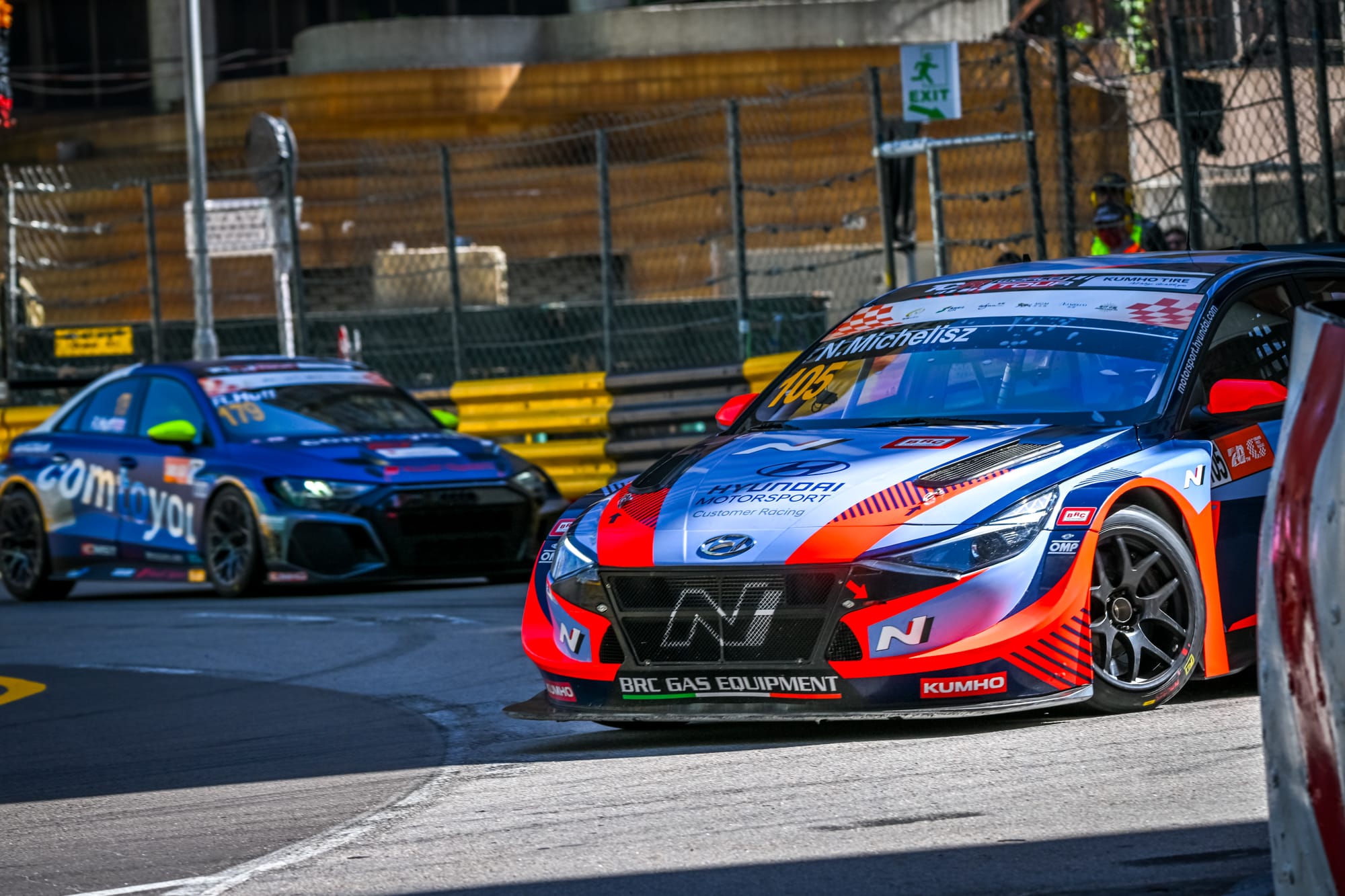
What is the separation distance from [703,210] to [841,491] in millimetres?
25848

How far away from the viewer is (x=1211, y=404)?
6.45 metres

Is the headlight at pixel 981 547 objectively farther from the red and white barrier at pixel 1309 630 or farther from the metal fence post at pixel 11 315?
the metal fence post at pixel 11 315

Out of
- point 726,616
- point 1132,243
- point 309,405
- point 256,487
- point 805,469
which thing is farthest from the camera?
point 309,405

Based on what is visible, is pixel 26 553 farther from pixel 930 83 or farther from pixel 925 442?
pixel 925 442

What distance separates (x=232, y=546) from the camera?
1243 centimetres

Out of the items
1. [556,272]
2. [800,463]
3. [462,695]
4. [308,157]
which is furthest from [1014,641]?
[308,157]

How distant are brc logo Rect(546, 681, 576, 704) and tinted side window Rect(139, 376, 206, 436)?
7.00 m

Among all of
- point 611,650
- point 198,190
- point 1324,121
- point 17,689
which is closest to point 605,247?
point 198,190

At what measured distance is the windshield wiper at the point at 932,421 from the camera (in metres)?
6.63

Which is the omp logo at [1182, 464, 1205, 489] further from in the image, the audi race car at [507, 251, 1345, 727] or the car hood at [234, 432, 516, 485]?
the car hood at [234, 432, 516, 485]

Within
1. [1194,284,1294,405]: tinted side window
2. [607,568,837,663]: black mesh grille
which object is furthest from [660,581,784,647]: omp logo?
[1194,284,1294,405]: tinted side window

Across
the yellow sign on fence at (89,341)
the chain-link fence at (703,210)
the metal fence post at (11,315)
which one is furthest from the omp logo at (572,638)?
the metal fence post at (11,315)

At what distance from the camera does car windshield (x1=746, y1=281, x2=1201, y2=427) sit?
262 inches

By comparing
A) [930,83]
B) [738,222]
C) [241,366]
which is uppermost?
[930,83]
